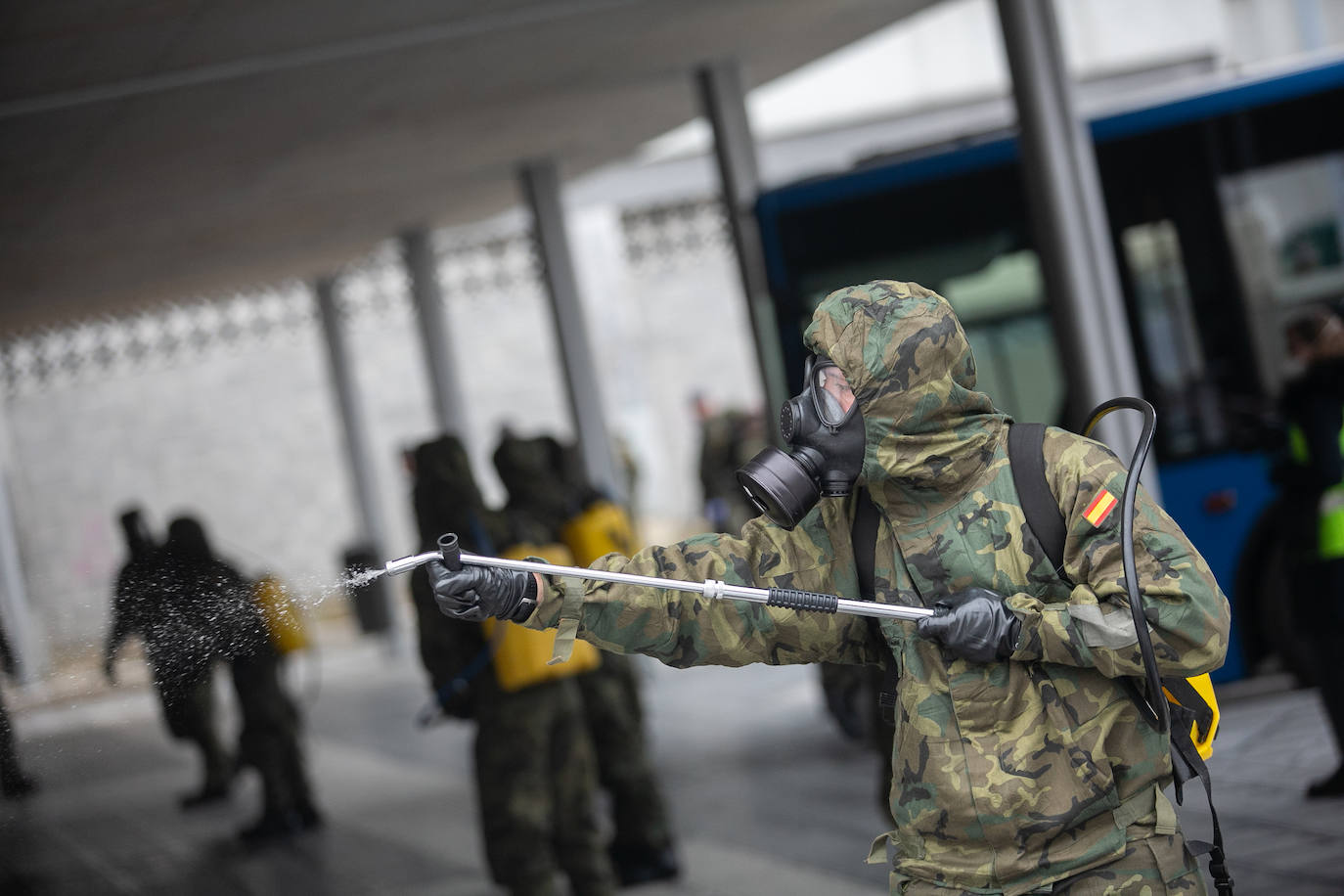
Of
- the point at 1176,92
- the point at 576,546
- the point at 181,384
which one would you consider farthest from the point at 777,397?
the point at 181,384

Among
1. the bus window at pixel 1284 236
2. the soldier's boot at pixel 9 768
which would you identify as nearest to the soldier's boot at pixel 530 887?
the soldier's boot at pixel 9 768

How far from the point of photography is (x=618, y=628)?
8.93 feet

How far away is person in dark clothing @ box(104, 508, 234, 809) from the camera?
4.57m

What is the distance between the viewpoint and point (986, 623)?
8.04 ft

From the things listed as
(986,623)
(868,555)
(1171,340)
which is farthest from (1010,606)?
(1171,340)

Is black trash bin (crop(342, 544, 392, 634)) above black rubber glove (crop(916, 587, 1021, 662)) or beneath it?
beneath

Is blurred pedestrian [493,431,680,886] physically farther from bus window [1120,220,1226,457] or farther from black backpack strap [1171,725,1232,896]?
black backpack strap [1171,725,1232,896]

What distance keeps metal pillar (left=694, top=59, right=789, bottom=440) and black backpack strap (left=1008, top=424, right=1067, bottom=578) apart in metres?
4.85

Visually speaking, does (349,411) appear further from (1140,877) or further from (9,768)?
(1140,877)

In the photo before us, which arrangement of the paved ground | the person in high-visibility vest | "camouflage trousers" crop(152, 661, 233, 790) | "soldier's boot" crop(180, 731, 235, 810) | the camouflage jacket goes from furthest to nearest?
"soldier's boot" crop(180, 731, 235, 810) < "camouflage trousers" crop(152, 661, 233, 790) < the paved ground < the person in high-visibility vest < the camouflage jacket

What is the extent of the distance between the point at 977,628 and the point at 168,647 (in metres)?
2.86

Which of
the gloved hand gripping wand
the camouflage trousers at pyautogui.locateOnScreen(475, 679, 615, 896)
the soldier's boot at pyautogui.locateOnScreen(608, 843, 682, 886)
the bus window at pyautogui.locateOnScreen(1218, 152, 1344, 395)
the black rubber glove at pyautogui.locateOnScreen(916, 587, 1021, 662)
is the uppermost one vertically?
the bus window at pyautogui.locateOnScreen(1218, 152, 1344, 395)

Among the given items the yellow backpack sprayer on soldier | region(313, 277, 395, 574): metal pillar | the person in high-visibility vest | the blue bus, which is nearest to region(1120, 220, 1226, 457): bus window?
the blue bus

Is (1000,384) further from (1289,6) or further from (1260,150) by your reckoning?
(1289,6)
